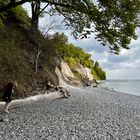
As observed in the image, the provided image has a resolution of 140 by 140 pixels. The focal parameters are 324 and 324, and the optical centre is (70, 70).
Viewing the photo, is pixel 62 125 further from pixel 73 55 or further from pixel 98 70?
pixel 98 70

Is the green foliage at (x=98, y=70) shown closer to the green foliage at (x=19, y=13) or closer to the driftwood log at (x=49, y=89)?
the green foliage at (x=19, y=13)

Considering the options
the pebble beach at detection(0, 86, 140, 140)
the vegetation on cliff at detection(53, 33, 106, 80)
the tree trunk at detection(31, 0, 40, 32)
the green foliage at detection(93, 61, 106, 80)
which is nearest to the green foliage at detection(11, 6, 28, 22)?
the tree trunk at detection(31, 0, 40, 32)

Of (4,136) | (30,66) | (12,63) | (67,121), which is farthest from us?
(30,66)

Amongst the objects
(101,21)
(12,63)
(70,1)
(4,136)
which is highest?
(70,1)

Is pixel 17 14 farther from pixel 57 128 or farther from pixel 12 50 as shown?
pixel 57 128

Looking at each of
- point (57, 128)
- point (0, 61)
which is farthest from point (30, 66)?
point (57, 128)

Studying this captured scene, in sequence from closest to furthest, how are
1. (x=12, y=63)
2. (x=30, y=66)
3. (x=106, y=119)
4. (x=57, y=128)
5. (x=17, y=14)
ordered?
(x=57, y=128) < (x=106, y=119) < (x=12, y=63) < (x=30, y=66) < (x=17, y=14)

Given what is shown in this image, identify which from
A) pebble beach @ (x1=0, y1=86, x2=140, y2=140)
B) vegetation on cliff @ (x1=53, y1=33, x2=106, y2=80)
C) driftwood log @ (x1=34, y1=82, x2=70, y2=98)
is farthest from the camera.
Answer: vegetation on cliff @ (x1=53, y1=33, x2=106, y2=80)

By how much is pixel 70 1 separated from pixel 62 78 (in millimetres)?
29346

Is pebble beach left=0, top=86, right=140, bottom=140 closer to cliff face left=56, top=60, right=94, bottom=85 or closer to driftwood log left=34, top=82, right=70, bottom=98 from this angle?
driftwood log left=34, top=82, right=70, bottom=98

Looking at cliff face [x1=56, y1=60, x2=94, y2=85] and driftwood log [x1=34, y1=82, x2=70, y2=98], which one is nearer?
driftwood log [x1=34, y1=82, x2=70, y2=98]

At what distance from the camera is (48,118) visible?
18.2 metres

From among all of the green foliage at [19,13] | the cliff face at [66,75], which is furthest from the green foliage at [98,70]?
the green foliage at [19,13]

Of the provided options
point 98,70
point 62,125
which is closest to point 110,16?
point 62,125
